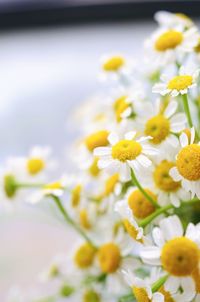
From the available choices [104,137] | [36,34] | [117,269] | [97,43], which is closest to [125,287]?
[117,269]

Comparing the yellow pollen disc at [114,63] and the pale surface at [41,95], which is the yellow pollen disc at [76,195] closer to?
the yellow pollen disc at [114,63]

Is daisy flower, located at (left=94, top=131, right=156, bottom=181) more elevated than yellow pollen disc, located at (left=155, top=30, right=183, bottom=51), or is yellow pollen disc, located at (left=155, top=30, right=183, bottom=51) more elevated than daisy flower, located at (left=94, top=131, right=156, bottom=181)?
yellow pollen disc, located at (left=155, top=30, right=183, bottom=51)

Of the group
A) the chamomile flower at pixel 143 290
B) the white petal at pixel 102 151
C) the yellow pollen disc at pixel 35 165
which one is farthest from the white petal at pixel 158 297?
the yellow pollen disc at pixel 35 165

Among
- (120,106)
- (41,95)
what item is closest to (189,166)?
(120,106)

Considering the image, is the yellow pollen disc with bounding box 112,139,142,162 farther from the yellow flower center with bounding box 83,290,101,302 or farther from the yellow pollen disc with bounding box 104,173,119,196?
the yellow flower center with bounding box 83,290,101,302

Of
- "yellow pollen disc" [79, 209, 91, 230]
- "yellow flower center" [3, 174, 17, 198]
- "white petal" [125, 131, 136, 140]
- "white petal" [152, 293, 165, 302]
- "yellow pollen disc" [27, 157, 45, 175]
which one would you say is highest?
"white petal" [125, 131, 136, 140]

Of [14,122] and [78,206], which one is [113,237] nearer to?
[78,206]

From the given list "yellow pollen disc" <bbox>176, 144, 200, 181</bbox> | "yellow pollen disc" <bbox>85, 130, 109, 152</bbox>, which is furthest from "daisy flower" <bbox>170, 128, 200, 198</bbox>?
"yellow pollen disc" <bbox>85, 130, 109, 152</bbox>
